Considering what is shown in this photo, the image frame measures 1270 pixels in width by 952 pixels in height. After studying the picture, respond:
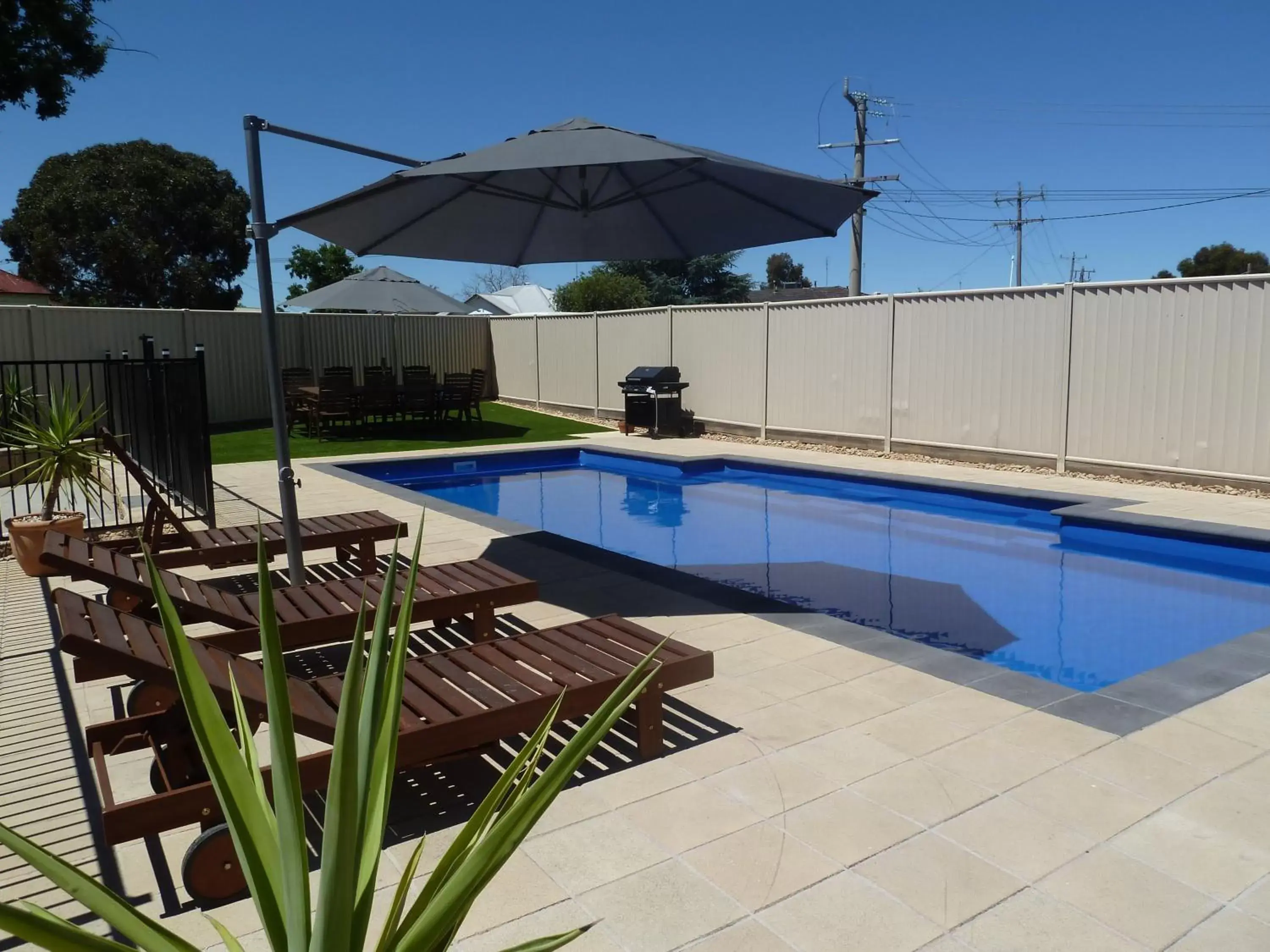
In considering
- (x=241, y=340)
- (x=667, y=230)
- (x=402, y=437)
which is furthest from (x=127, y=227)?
(x=667, y=230)

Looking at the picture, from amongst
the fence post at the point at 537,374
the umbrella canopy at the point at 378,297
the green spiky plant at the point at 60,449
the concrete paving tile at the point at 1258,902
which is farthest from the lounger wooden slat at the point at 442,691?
the fence post at the point at 537,374

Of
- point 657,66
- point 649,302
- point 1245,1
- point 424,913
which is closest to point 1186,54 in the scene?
point 1245,1

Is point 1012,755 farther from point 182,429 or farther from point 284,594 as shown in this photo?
point 182,429

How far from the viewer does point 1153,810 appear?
287 centimetres

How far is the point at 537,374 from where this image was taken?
18.8m

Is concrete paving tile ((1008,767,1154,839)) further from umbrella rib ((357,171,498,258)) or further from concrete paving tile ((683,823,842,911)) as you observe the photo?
umbrella rib ((357,171,498,258))

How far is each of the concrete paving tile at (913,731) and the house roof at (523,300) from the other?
4058 cm

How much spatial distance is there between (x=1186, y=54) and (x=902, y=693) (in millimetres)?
30309

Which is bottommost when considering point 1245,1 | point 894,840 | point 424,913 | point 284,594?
point 894,840

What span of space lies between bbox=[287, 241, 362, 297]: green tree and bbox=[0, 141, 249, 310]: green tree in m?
5.75

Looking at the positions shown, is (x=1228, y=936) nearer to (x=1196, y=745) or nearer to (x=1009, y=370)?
(x=1196, y=745)

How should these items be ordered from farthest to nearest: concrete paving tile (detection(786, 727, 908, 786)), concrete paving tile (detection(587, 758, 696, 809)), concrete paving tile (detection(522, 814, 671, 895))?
1. concrete paving tile (detection(786, 727, 908, 786))
2. concrete paving tile (detection(587, 758, 696, 809))
3. concrete paving tile (detection(522, 814, 671, 895))

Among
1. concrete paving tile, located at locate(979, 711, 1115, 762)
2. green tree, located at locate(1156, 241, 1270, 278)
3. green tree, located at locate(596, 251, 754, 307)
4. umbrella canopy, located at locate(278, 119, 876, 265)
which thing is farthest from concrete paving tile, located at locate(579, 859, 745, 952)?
green tree, located at locate(1156, 241, 1270, 278)

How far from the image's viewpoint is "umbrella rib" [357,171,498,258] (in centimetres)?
588
